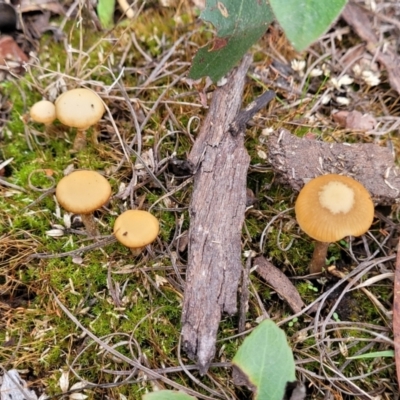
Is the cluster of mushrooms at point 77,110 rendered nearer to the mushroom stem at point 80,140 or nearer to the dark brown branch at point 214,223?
the mushroom stem at point 80,140

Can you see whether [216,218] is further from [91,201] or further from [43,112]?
[43,112]

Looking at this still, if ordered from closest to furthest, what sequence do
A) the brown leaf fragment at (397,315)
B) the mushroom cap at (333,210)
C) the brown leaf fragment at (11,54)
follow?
the mushroom cap at (333,210) → the brown leaf fragment at (397,315) → the brown leaf fragment at (11,54)

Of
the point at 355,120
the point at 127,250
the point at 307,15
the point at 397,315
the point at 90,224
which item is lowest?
the point at 397,315

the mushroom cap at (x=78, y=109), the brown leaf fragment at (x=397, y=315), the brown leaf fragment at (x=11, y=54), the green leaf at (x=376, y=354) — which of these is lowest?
the green leaf at (x=376, y=354)

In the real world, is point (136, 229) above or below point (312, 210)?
below

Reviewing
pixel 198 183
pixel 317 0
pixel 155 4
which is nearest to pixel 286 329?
pixel 198 183

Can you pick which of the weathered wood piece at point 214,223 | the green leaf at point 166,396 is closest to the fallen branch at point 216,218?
the weathered wood piece at point 214,223

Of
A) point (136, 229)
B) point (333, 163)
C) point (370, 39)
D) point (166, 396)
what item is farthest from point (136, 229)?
point (370, 39)

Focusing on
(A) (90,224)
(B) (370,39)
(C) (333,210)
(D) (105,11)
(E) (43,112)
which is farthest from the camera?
(B) (370,39)
